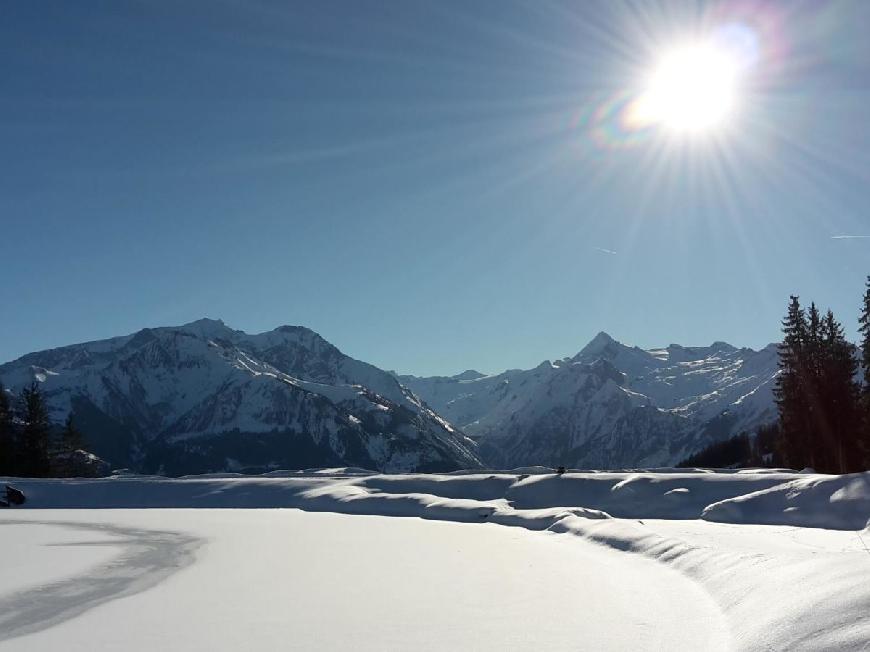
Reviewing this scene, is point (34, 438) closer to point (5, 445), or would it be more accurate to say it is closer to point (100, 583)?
point (5, 445)

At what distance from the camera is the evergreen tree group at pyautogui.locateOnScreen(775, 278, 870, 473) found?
59.2 metres

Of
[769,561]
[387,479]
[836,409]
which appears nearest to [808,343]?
[836,409]

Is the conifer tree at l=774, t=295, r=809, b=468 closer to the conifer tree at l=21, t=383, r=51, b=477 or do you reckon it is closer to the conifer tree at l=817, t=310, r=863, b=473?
the conifer tree at l=817, t=310, r=863, b=473

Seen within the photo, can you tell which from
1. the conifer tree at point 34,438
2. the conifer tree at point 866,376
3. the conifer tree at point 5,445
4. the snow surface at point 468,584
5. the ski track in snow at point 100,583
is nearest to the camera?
the snow surface at point 468,584

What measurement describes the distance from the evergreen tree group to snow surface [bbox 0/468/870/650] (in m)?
26.4

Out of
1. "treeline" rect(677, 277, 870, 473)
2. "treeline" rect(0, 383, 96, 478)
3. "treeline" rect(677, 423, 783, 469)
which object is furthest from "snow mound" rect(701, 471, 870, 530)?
"treeline" rect(677, 423, 783, 469)

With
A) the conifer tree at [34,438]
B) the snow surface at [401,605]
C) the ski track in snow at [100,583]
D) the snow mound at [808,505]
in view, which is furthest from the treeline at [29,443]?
the snow mound at [808,505]

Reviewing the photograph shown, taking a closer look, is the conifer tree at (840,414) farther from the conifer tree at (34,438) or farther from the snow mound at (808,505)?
the conifer tree at (34,438)

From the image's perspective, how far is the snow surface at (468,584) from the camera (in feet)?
35.8

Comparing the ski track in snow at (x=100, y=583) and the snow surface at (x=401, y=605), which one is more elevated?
→ the snow surface at (x=401, y=605)

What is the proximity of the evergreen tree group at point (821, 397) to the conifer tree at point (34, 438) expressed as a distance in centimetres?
8683

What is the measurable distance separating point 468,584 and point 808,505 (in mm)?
25595

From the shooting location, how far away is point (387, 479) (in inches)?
2398

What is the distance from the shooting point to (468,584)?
54.6ft
